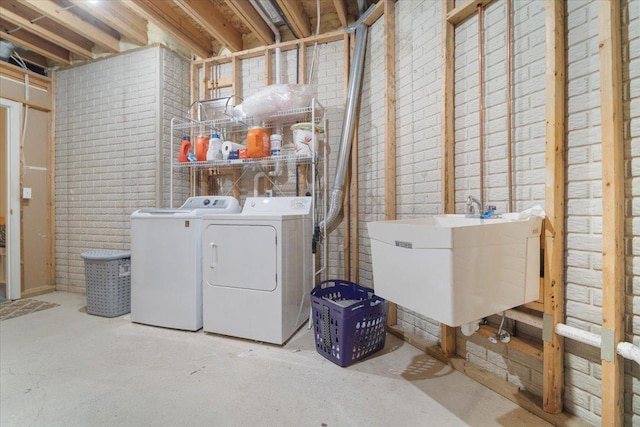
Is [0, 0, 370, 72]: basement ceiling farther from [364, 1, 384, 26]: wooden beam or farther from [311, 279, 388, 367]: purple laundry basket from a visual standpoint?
[311, 279, 388, 367]: purple laundry basket

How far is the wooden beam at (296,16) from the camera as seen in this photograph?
2.41 metres

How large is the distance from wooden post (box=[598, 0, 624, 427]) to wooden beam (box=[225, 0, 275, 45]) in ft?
7.86

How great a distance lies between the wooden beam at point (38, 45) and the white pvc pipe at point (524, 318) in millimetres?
4818

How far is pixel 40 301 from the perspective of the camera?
3.02 metres

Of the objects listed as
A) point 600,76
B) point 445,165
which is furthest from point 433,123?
point 600,76

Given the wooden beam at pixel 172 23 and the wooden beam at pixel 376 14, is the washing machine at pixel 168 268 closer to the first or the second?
the wooden beam at pixel 172 23

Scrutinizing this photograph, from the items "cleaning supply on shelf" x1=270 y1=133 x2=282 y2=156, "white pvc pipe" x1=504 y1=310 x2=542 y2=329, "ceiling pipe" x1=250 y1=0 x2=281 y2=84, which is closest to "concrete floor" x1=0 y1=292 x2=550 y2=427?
"white pvc pipe" x1=504 y1=310 x2=542 y2=329

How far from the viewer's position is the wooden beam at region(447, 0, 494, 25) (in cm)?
160

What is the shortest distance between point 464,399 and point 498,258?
808 mm

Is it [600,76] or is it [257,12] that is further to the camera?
[257,12]

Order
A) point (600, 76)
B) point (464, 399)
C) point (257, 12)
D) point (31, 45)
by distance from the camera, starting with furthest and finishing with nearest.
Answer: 1. point (31, 45)
2. point (257, 12)
3. point (464, 399)
4. point (600, 76)

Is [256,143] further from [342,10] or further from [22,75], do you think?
[22,75]

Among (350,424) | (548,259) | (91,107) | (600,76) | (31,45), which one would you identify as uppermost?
(31,45)

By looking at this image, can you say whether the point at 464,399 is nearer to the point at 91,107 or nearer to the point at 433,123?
the point at 433,123
